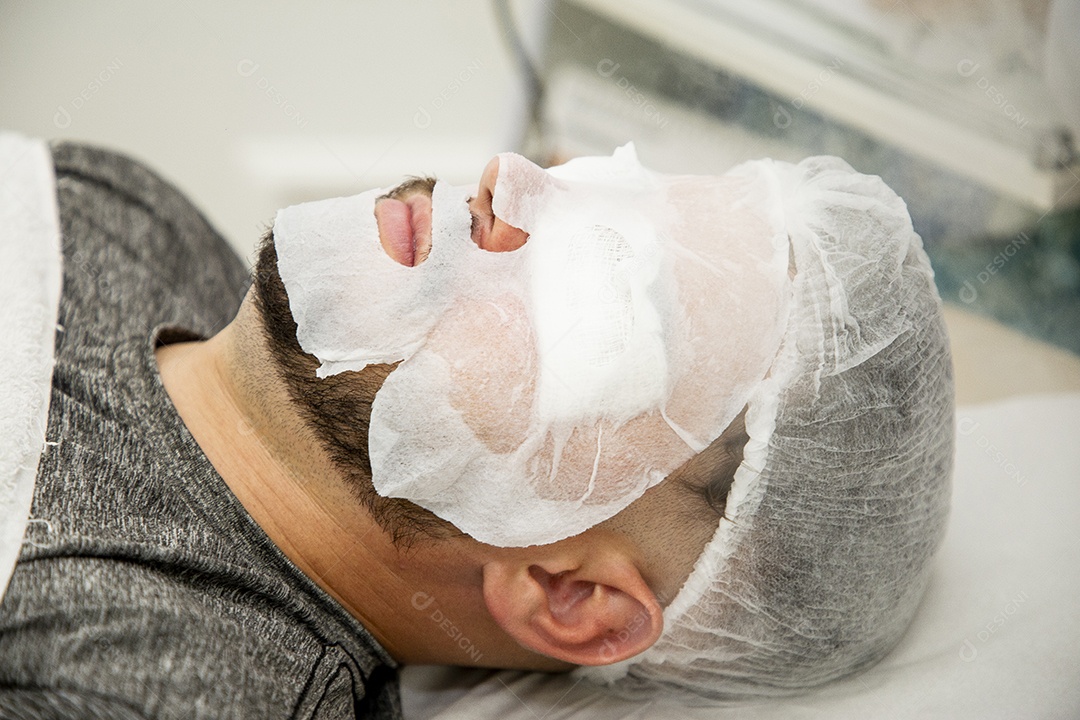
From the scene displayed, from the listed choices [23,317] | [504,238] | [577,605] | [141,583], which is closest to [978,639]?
[577,605]

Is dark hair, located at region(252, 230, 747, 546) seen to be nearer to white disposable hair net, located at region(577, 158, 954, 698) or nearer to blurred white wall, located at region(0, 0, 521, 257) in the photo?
white disposable hair net, located at region(577, 158, 954, 698)

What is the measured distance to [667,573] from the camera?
91 centimetres

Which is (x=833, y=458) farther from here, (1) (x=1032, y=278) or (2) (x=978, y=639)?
(1) (x=1032, y=278)

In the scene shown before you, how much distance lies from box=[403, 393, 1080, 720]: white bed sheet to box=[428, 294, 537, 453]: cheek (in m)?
0.47

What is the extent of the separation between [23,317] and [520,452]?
26.6 inches

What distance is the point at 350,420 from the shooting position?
881 mm

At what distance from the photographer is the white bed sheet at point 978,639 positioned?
1.01 m

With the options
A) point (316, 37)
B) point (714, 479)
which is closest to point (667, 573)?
point (714, 479)

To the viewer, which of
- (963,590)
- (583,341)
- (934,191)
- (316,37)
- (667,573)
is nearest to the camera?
(583,341)

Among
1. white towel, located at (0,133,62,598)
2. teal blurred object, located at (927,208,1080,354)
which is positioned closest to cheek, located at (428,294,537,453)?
white towel, located at (0,133,62,598)

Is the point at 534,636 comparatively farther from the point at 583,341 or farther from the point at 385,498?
the point at 583,341

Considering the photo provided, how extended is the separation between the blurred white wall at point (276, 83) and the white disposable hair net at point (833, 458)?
1.17 metres

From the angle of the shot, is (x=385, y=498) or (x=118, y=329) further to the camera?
(x=118, y=329)

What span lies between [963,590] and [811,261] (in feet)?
1.83
